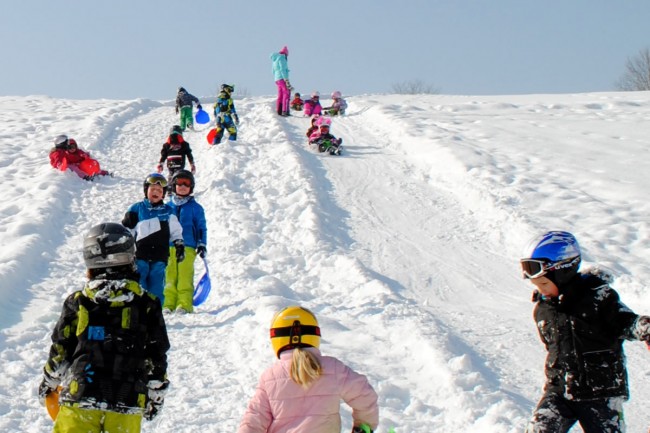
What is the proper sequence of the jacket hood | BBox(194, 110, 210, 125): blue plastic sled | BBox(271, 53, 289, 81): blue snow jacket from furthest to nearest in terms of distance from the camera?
BBox(271, 53, 289, 81): blue snow jacket, BBox(194, 110, 210, 125): blue plastic sled, the jacket hood

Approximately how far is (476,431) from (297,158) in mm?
10973

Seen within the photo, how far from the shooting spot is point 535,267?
3951 millimetres

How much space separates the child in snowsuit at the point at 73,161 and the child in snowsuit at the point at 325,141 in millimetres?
4569

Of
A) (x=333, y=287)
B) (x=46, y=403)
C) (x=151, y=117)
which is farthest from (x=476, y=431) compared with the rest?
(x=151, y=117)

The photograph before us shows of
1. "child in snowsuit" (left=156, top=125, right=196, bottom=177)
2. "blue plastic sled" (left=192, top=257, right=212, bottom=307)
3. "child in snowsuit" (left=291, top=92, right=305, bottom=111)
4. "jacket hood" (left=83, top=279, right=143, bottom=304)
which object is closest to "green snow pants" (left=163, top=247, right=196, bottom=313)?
"blue plastic sled" (left=192, top=257, right=212, bottom=307)

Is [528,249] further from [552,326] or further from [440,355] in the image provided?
[440,355]

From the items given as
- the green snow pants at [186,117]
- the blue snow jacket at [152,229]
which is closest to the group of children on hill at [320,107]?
the green snow pants at [186,117]

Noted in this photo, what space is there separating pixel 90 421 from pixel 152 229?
14.0 feet

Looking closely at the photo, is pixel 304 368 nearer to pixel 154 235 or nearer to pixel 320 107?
pixel 154 235

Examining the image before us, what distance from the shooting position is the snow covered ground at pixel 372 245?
5.95 m

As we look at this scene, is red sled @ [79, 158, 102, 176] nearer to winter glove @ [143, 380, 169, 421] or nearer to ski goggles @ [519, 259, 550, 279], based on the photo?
winter glove @ [143, 380, 169, 421]

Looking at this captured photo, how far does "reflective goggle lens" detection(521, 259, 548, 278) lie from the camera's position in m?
3.94

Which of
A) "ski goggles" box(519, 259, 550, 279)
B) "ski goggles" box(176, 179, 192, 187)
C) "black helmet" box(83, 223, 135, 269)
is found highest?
"black helmet" box(83, 223, 135, 269)

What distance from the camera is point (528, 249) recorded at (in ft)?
13.1
